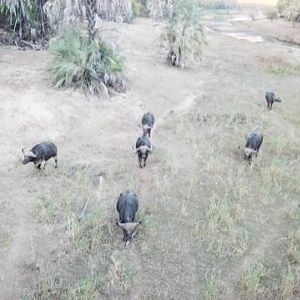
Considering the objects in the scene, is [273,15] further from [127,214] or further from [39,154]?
[127,214]

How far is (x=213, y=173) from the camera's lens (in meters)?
12.1

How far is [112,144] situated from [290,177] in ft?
14.5

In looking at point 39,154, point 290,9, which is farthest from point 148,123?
point 290,9

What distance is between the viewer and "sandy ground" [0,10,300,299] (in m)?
9.12

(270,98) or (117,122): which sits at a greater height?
(270,98)

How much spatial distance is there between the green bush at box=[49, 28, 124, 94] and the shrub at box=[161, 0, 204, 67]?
4.23 metres

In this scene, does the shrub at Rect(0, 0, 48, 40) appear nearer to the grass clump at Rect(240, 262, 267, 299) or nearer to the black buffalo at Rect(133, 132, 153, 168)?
the black buffalo at Rect(133, 132, 153, 168)

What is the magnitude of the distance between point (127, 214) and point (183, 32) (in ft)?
42.6

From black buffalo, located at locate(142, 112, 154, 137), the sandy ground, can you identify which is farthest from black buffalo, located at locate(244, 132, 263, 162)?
black buffalo, located at locate(142, 112, 154, 137)

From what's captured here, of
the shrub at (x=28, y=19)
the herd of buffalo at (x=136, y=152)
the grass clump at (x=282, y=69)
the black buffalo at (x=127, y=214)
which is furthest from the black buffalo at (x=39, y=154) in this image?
the grass clump at (x=282, y=69)

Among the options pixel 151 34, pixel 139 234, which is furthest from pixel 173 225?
pixel 151 34

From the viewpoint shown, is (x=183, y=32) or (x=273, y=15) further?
(x=273, y=15)

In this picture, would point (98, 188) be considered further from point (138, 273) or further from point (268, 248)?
point (268, 248)

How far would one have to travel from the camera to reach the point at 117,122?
15078 mm
